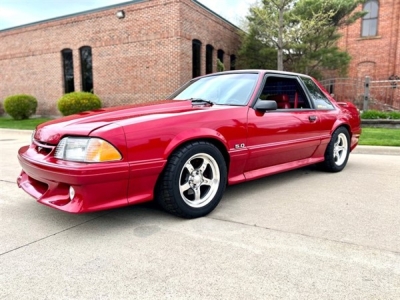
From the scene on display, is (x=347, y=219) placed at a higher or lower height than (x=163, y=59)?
lower

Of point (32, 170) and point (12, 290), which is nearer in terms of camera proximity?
point (12, 290)

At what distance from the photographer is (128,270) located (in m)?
2.22

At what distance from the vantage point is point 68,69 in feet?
54.2

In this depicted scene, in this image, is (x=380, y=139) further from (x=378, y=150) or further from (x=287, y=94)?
(x=287, y=94)

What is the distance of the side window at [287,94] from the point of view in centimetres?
438

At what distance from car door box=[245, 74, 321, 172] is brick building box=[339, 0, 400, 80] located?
61.4 feet

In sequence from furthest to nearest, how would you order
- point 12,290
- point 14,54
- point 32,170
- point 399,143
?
point 14,54, point 399,143, point 32,170, point 12,290

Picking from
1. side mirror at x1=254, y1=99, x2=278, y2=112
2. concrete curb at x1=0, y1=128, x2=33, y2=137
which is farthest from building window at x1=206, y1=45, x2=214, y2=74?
side mirror at x1=254, y1=99, x2=278, y2=112

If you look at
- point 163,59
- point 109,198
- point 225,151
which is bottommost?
point 109,198

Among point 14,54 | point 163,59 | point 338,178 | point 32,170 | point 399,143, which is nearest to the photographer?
point 32,170

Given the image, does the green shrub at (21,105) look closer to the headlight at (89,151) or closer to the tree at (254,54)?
the tree at (254,54)

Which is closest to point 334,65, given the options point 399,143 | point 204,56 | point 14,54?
point 204,56

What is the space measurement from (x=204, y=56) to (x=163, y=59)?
234 centimetres

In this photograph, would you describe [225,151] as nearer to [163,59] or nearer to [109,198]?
[109,198]
